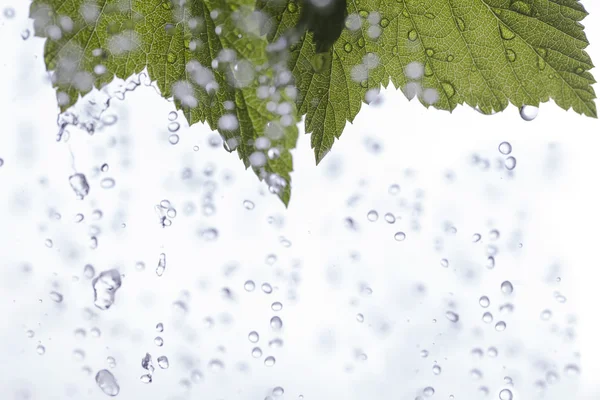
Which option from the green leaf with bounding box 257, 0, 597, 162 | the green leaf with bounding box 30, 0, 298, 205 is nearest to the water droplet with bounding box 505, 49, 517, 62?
the green leaf with bounding box 257, 0, 597, 162

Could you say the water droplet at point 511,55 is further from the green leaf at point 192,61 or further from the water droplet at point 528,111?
the green leaf at point 192,61

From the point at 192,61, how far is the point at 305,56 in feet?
0.25

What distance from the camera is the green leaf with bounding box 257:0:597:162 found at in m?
0.44

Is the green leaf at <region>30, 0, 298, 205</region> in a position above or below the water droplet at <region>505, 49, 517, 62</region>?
below

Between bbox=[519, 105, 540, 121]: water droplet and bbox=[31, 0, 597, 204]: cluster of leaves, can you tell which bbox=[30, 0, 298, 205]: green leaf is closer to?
bbox=[31, 0, 597, 204]: cluster of leaves

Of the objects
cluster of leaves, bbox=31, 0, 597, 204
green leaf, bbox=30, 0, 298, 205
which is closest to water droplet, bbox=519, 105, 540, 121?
cluster of leaves, bbox=31, 0, 597, 204

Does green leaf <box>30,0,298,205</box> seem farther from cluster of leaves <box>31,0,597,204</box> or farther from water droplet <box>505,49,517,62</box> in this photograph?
water droplet <box>505,49,517,62</box>

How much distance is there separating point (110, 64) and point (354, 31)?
169 mm

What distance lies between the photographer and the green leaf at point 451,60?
44cm

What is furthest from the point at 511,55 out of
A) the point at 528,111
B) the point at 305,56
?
the point at 305,56

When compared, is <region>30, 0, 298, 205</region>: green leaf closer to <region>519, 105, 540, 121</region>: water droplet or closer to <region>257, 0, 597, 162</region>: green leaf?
<region>257, 0, 597, 162</region>: green leaf

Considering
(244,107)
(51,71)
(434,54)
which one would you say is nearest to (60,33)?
(51,71)

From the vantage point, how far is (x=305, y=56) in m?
0.42

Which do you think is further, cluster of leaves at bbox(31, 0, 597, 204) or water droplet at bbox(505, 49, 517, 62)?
water droplet at bbox(505, 49, 517, 62)
